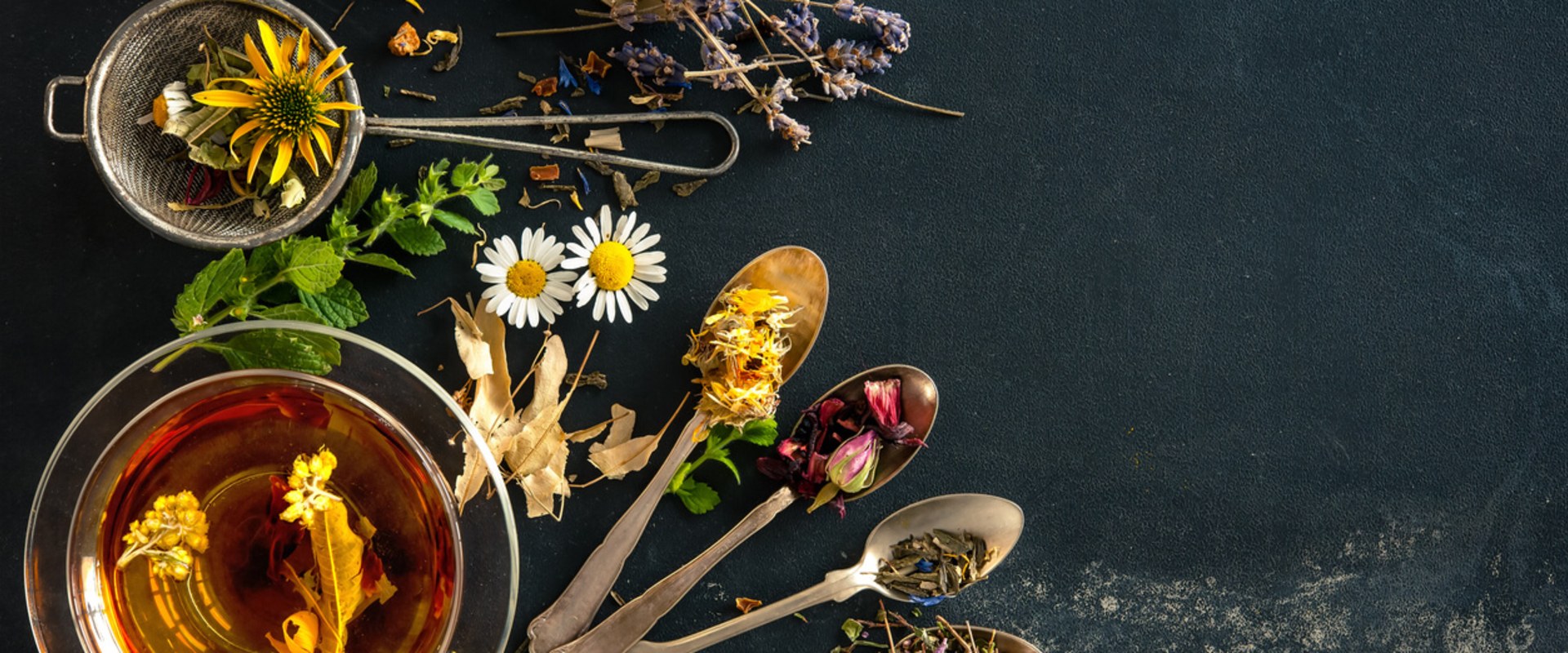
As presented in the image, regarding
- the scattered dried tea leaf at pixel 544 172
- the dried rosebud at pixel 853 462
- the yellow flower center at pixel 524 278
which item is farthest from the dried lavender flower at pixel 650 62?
the dried rosebud at pixel 853 462

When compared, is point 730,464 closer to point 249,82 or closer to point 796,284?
point 796,284

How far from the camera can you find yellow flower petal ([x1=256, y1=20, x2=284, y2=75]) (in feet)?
3.44

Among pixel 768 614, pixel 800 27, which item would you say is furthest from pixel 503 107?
pixel 768 614

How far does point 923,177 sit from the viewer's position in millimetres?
1323

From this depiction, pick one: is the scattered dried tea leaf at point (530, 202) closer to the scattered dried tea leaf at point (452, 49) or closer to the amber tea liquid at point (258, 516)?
the scattered dried tea leaf at point (452, 49)

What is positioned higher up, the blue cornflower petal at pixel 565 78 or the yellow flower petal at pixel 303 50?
the yellow flower petal at pixel 303 50

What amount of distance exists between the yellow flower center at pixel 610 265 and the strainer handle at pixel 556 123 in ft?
0.36

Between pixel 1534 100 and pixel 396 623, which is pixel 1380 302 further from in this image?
pixel 396 623

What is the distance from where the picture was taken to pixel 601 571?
127cm

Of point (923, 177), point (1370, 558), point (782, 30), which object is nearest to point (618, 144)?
point (782, 30)

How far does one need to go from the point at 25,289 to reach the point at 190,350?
36cm

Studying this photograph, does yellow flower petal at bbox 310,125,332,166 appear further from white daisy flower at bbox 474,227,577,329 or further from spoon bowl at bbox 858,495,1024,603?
spoon bowl at bbox 858,495,1024,603

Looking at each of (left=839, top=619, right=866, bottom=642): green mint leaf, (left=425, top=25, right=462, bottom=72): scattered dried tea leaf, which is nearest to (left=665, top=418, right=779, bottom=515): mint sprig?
(left=839, top=619, right=866, bottom=642): green mint leaf

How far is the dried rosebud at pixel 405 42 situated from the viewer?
1261 mm
